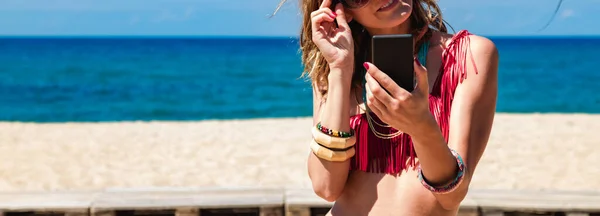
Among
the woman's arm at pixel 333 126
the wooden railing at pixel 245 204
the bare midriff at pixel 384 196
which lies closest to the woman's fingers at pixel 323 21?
the woman's arm at pixel 333 126

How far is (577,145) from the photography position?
10430mm

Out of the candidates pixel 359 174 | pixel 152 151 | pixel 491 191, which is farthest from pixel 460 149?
pixel 152 151

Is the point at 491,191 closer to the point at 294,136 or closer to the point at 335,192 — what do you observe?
the point at 335,192

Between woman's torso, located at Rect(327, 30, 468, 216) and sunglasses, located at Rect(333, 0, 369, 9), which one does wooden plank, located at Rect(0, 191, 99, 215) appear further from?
sunglasses, located at Rect(333, 0, 369, 9)

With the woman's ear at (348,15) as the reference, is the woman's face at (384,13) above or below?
below

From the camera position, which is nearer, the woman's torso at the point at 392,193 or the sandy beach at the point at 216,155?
the woman's torso at the point at 392,193

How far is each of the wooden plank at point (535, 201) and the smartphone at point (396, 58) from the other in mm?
2072

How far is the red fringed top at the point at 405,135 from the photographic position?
1793mm

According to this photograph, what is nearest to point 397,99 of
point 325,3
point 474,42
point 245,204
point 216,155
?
point 474,42

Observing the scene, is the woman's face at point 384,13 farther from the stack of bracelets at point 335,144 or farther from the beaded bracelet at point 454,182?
the beaded bracelet at point 454,182

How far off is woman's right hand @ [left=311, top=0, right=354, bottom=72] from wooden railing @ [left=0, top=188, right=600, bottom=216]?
4.92ft

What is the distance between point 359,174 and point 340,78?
27cm

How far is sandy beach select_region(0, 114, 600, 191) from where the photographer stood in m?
8.13

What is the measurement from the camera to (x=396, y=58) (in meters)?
1.38
